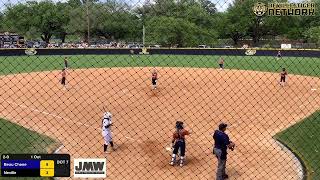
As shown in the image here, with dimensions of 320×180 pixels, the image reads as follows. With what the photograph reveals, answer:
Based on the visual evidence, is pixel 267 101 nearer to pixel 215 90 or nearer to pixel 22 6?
pixel 215 90

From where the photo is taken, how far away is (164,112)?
19.3m

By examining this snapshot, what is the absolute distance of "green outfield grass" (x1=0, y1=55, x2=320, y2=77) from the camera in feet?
106

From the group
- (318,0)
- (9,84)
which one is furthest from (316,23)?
(9,84)

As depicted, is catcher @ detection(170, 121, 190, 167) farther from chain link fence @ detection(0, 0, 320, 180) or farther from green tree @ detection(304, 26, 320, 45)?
green tree @ detection(304, 26, 320, 45)

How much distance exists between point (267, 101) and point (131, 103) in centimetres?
652

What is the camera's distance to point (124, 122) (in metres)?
17.4

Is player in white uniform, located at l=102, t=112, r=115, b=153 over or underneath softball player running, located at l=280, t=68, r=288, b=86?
underneath

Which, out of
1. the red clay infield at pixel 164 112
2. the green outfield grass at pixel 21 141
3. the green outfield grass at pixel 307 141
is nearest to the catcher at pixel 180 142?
the red clay infield at pixel 164 112

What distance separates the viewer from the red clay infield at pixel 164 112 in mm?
12227

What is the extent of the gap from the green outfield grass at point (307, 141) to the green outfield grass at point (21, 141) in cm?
746

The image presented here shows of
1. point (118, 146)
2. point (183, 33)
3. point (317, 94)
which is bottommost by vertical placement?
point (118, 146)
